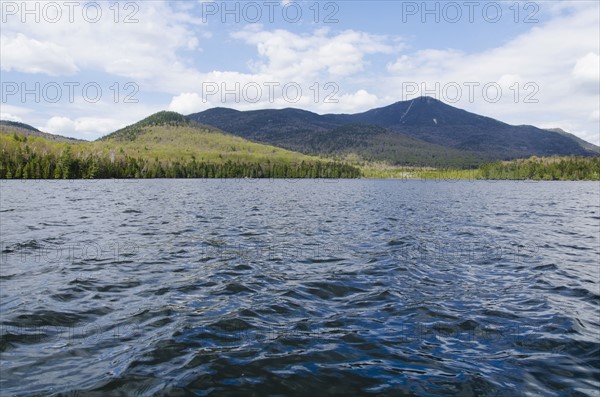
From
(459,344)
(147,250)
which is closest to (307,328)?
(459,344)

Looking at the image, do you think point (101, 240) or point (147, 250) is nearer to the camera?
point (147, 250)

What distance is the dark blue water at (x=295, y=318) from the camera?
31.0 feet

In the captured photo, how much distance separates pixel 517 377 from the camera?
9758 mm

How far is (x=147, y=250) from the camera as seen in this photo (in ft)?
83.2

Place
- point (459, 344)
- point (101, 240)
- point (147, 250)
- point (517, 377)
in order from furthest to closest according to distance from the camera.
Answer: point (101, 240) < point (147, 250) < point (459, 344) < point (517, 377)

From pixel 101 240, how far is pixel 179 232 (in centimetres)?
617

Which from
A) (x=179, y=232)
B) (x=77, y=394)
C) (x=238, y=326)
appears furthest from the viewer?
(x=179, y=232)

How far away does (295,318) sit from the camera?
13.8 metres

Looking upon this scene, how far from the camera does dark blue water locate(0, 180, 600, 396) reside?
9.45 meters

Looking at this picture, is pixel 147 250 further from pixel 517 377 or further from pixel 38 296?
pixel 517 377

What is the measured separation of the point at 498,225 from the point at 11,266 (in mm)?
42746

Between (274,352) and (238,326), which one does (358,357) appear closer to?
(274,352)

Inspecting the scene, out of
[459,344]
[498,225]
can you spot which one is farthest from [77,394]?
[498,225]

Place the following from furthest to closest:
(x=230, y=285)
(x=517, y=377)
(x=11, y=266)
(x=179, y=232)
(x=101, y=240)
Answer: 1. (x=179, y=232)
2. (x=101, y=240)
3. (x=11, y=266)
4. (x=230, y=285)
5. (x=517, y=377)
